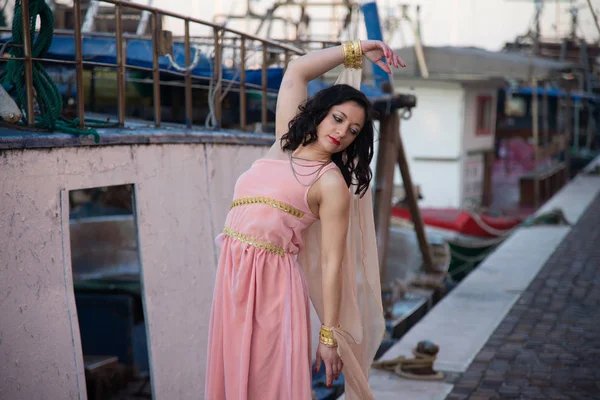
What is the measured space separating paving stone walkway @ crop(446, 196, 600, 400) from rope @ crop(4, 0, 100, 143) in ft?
11.1

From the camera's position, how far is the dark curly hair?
3.20 meters

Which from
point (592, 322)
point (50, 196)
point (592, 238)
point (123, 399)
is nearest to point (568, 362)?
point (592, 322)

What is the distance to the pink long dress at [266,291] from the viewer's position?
3.24 m

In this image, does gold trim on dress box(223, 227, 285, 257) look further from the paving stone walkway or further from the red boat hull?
the red boat hull

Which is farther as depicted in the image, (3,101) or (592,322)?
(592,322)

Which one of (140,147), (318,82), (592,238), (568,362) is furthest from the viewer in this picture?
(592,238)

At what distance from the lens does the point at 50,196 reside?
394 centimetres

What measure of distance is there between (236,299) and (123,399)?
3792mm

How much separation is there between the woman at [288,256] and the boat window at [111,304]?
145cm

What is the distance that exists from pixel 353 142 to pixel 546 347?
4338 millimetres

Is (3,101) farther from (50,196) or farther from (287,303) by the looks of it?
(287,303)

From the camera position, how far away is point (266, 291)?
329 centimetres

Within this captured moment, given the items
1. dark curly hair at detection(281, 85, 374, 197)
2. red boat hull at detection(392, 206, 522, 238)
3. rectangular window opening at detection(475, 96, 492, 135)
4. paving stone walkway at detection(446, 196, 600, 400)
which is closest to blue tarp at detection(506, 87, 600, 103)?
rectangular window opening at detection(475, 96, 492, 135)

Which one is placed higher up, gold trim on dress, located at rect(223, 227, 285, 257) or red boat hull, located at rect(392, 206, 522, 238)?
gold trim on dress, located at rect(223, 227, 285, 257)
